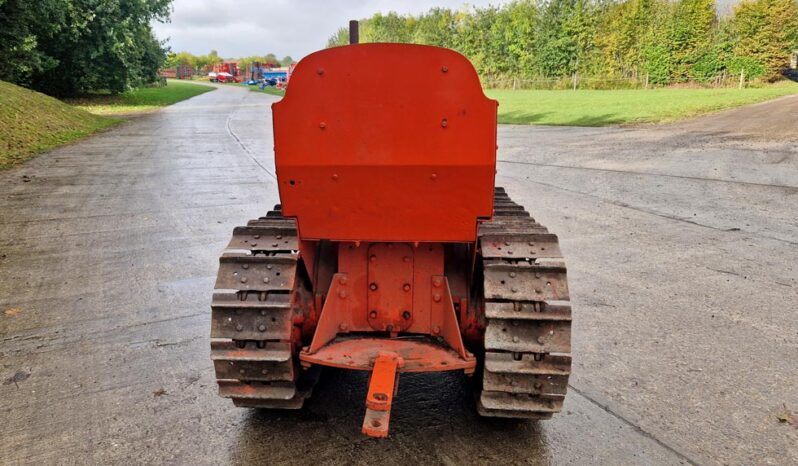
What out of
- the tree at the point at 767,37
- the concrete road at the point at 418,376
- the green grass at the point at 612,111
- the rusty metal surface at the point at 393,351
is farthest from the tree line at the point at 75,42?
the tree at the point at 767,37

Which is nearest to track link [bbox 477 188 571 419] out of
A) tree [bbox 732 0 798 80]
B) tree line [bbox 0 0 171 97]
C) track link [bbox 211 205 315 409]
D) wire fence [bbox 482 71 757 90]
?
track link [bbox 211 205 315 409]

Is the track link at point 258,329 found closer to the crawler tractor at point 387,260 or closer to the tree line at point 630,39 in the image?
the crawler tractor at point 387,260

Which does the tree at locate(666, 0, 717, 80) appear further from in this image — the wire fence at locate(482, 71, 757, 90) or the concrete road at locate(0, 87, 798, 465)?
the concrete road at locate(0, 87, 798, 465)

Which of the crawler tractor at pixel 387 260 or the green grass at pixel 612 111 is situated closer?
the crawler tractor at pixel 387 260

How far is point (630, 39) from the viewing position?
51.4m

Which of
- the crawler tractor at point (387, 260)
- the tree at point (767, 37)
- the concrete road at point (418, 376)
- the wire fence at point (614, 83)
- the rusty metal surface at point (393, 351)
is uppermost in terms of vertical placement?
the tree at point (767, 37)

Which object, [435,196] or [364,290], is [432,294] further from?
[435,196]

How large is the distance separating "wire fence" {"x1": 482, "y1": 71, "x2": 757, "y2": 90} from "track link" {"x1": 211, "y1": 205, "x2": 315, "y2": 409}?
1831 inches

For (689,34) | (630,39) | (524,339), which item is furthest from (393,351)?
(630,39)

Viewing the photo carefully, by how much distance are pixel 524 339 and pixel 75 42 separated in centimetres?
2979

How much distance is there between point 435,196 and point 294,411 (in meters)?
1.58

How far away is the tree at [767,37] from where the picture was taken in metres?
43.6

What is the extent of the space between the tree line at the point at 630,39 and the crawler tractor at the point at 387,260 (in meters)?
40.8

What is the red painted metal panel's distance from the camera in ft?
8.87
